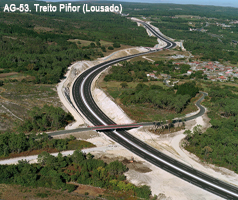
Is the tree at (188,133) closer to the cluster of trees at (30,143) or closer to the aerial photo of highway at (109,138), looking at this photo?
the aerial photo of highway at (109,138)

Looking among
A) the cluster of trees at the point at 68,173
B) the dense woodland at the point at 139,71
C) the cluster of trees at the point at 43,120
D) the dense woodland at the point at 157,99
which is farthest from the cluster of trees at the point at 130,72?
the cluster of trees at the point at 68,173

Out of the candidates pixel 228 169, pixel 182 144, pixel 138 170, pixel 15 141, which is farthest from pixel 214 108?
pixel 15 141

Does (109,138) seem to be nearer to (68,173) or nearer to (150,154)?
(150,154)

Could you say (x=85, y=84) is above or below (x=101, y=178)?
above

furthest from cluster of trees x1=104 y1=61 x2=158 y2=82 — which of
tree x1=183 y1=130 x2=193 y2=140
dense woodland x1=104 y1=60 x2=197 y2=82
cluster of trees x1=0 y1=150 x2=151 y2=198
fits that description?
cluster of trees x1=0 y1=150 x2=151 y2=198

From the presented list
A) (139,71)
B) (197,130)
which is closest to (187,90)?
(197,130)

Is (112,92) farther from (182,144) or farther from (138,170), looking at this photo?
(138,170)
